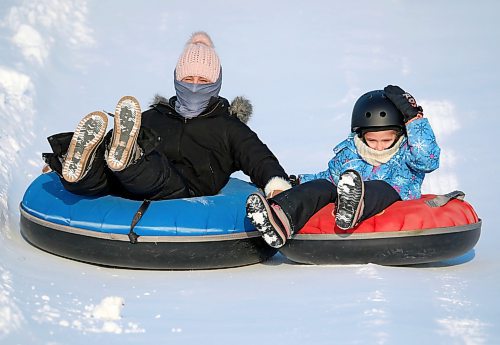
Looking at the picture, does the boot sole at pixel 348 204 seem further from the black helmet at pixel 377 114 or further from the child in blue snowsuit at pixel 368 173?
the black helmet at pixel 377 114

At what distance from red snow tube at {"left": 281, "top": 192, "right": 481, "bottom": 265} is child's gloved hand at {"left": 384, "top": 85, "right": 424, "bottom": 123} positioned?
572mm

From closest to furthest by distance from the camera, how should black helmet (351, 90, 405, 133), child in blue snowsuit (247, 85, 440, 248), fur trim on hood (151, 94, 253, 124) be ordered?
child in blue snowsuit (247, 85, 440, 248)
black helmet (351, 90, 405, 133)
fur trim on hood (151, 94, 253, 124)

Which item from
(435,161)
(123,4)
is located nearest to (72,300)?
(435,161)

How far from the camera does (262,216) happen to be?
4066 mm

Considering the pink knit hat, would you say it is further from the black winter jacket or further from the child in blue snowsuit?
the child in blue snowsuit

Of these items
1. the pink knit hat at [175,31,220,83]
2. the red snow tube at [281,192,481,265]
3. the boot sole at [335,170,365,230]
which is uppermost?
the pink knit hat at [175,31,220,83]

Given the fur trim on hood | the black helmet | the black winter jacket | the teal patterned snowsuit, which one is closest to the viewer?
the teal patterned snowsuit

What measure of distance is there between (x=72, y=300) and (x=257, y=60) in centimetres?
825

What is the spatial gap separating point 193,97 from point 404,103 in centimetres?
134

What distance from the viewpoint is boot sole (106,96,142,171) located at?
13.3ft

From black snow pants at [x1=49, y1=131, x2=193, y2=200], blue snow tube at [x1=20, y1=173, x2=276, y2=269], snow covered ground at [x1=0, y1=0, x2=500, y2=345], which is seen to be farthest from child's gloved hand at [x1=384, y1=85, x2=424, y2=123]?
black snow pants at [x1=49, y1=131, x2=193, y2=200]

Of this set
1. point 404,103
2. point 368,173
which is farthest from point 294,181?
point 404,103

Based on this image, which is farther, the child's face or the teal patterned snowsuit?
the child's face

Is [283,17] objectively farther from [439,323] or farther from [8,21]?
[439,323]
